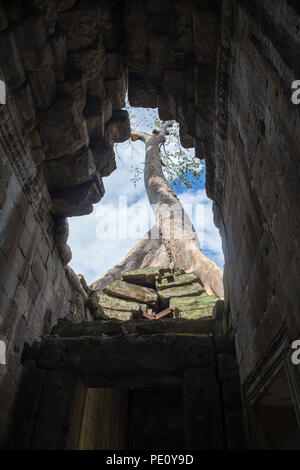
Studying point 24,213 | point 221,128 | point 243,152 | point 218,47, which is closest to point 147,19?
point 218,47

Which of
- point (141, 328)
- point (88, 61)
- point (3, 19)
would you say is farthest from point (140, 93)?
point (141, 328)

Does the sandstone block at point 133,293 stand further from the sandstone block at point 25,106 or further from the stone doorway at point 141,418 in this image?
the sandstone block at point 25,106

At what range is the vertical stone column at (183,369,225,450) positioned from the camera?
373 cm

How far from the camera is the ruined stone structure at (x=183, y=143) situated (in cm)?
248

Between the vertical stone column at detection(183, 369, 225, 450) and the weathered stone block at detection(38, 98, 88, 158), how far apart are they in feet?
→ 12.1

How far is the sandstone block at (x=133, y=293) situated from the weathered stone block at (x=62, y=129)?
5440 mm

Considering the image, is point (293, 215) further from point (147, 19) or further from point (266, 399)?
point (147, 19)

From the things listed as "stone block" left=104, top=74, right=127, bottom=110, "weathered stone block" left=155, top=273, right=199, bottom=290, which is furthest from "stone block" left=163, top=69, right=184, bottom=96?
"weathered stone block" left=155, top=273, right=199, bottom=290

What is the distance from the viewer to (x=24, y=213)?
15.0ft

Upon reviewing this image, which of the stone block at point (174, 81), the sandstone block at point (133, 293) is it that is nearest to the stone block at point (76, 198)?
the stone block at point (174, 81)

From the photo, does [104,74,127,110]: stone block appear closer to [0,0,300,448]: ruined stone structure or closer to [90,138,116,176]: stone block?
[0,0,300,448]: ruined stone structure

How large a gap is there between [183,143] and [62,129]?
2.27 metres

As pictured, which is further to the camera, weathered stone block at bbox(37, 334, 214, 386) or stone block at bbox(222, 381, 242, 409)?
weathered stone block at bbox(37, 334, 214, 386)

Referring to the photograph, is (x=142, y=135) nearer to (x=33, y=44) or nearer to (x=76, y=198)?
(x=76, y=198)
